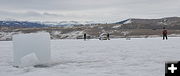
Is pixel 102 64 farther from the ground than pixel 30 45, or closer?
closer

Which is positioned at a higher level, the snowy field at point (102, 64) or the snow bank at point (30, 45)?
the snow bank at point (30, 45)

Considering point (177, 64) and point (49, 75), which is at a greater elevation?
point (177, 64)

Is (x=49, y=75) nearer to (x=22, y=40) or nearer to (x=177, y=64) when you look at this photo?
(x=22, y=40)

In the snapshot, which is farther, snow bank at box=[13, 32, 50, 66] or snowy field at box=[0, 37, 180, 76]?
snow bank at box=[13, 32, 50, 66]

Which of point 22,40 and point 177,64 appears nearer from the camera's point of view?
point 177,64

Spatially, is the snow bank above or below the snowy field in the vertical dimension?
above

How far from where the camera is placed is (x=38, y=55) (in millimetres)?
10312

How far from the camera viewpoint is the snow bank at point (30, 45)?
10117 mm

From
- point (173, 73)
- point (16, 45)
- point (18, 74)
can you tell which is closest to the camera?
point (173, 73)

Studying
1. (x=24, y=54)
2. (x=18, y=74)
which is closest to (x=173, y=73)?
(x=18, y=74)

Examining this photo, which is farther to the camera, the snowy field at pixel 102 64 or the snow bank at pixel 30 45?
the snow bank at pixel 30 45

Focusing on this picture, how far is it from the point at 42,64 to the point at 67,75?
121 inches

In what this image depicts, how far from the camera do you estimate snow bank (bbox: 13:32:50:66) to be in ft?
33.2

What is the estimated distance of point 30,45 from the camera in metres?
10.2
